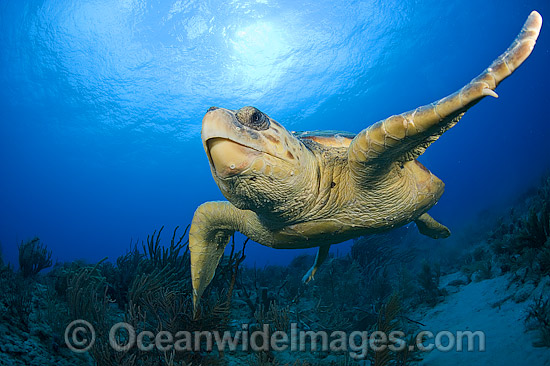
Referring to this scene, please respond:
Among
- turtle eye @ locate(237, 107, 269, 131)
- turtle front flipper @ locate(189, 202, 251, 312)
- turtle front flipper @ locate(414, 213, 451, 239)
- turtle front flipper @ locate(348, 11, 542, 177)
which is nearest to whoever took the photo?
turtle front flipper @ locate(348, 11, 542, 177)

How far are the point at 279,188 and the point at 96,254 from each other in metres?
99.6

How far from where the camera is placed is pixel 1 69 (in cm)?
2488

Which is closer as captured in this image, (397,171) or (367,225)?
(397,171)

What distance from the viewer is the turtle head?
159cm

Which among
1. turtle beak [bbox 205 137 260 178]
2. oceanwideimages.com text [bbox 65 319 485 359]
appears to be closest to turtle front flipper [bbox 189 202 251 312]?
oceanwideimages.com text [bbox 65 319 485 359]

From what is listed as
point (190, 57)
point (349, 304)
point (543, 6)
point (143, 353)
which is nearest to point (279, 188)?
point (143, 353)

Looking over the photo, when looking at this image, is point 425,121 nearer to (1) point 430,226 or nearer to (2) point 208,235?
(2) point 208,235

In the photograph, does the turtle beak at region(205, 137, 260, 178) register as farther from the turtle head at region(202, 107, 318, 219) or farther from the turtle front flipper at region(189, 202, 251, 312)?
the turtle front flipper at region(189, 202, 251, 312)

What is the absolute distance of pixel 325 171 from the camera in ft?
7.66

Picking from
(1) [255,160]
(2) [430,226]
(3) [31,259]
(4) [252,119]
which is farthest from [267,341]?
(3) [31,259]

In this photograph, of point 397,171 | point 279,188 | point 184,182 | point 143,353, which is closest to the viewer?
point 279,188

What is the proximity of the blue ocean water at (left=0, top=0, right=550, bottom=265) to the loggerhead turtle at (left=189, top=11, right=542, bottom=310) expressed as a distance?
66.2 ft

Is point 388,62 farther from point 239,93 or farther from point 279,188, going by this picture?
point 279,188

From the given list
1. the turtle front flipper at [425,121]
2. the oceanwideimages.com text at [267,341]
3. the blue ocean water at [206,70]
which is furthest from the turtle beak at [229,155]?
the blue ocean water at [206,70]
